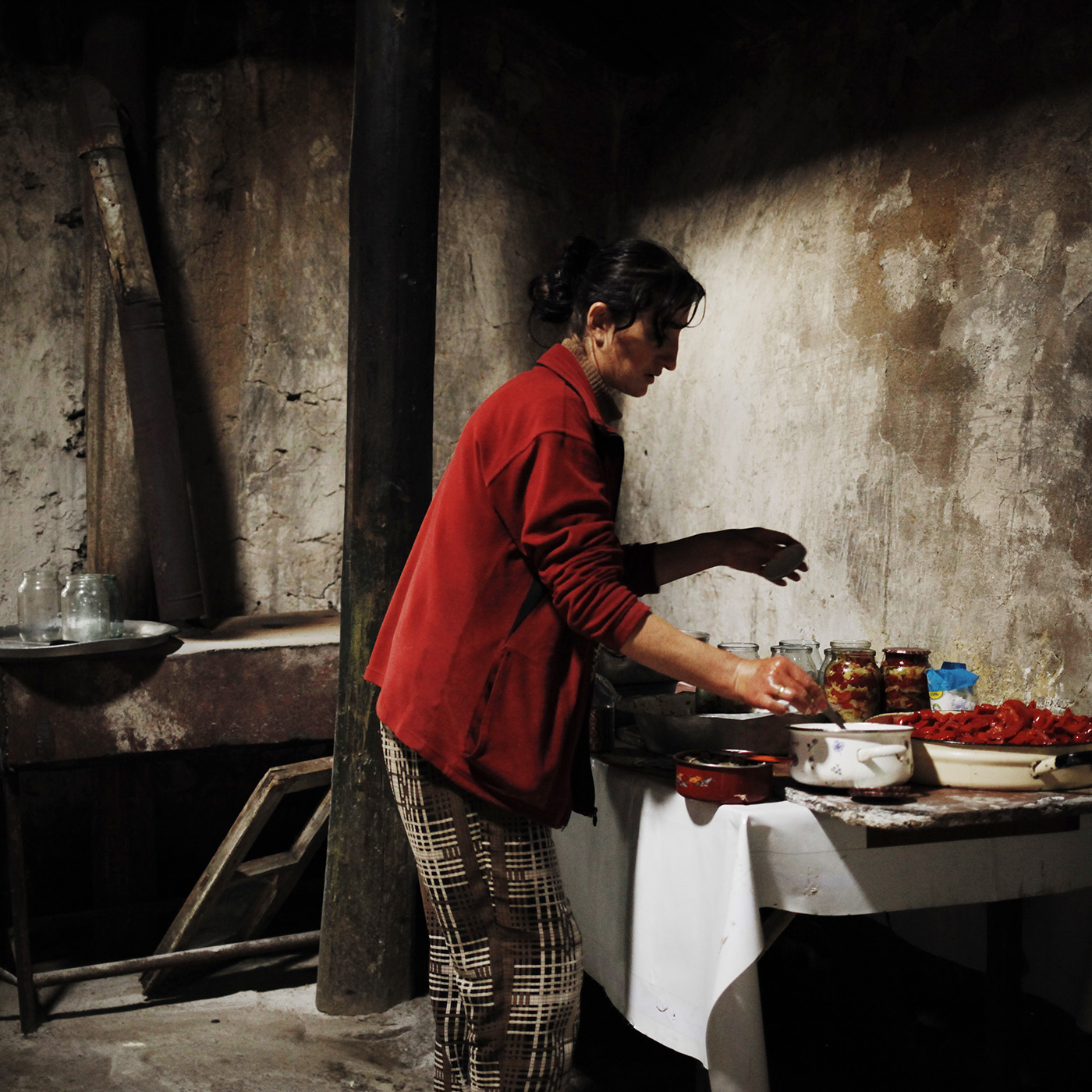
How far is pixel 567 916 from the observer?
169 centimetres

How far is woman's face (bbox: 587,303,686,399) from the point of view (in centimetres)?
171

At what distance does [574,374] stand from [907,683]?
1041 mm

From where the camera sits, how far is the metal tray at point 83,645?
2576 millimetres

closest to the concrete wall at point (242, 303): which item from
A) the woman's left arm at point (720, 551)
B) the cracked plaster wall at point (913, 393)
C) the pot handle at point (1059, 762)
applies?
the cracked plaster wall at point (913, 393)

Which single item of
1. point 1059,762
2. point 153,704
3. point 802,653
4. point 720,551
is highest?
point 720,551

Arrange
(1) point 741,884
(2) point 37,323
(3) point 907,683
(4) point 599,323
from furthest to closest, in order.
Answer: (2) point 37,323 < (3) point 907,683 < (4) point 599,323 < (1) point 741,884

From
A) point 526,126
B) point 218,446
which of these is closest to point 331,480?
point 218,446

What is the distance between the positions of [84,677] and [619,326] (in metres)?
1.88

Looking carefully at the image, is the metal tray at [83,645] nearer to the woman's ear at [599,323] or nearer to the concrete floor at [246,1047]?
the concrete floor at [246,1047]

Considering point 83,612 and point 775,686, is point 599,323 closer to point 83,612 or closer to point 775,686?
point 775,686

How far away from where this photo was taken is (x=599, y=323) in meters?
1.72

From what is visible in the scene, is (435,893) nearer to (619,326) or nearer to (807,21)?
(619,326)

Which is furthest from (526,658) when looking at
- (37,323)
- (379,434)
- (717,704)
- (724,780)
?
(37,323)

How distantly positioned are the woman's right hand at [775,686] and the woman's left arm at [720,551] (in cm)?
53
